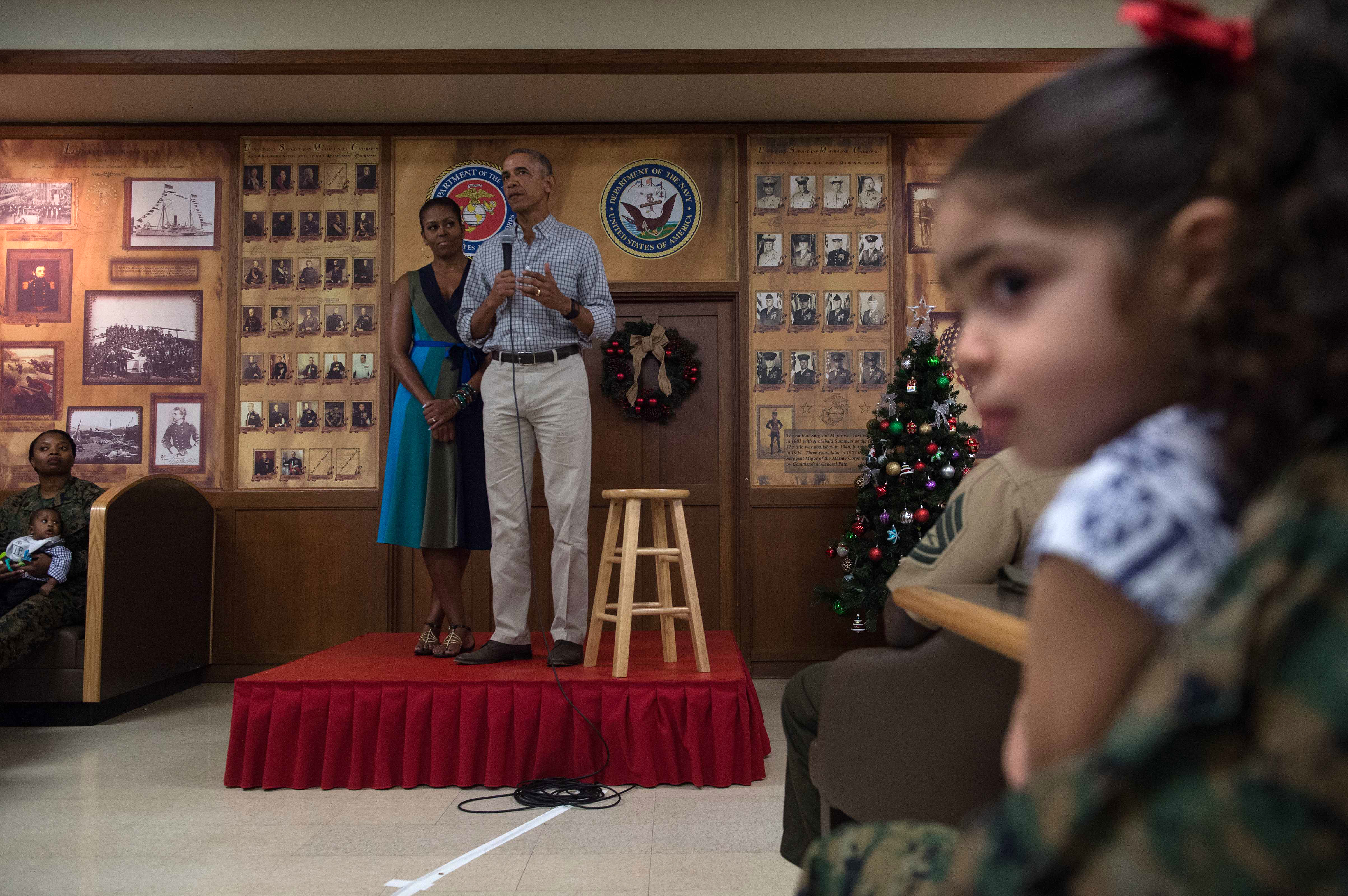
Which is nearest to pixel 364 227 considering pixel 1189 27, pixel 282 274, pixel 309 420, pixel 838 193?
pixel 282 274

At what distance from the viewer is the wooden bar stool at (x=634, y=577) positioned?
2969 millimetres

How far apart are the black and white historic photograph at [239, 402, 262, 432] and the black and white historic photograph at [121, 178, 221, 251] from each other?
0.96 meters

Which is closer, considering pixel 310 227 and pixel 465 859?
pixel 465 859

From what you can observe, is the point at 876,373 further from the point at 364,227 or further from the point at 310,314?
the point at 310,314

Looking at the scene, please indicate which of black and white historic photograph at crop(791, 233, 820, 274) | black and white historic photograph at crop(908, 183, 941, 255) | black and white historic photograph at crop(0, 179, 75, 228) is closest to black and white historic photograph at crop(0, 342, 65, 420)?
black and white historic photograph at crop(0, 179, 75, 228)

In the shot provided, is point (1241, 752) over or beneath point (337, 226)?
beneath

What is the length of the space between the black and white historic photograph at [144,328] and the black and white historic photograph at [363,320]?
3.03ft

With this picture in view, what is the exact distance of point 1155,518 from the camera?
39 centimetres

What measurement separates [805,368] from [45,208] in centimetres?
462

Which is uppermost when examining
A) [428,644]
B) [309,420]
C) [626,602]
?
[309,420]

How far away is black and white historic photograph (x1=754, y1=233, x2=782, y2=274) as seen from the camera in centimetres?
527

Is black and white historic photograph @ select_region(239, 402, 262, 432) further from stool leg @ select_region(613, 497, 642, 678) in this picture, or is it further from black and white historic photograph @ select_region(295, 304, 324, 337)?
stool leg @ select_region(613, 497, 642, 678)

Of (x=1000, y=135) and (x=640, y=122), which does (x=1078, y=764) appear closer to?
(x=1000, y=135)

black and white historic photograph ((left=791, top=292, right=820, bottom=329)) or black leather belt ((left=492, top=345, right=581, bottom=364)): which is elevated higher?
black and white historic photograph ((left=791, top=292, right=820, bottom=329))
